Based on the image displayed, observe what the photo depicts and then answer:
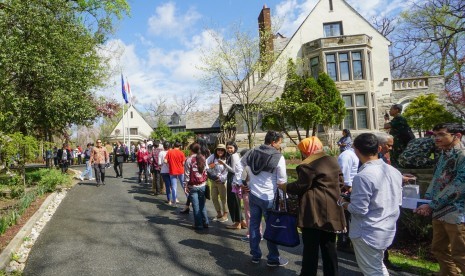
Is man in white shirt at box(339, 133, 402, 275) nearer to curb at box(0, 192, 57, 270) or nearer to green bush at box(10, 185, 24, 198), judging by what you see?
curb at box(0, 192, 57, 270)

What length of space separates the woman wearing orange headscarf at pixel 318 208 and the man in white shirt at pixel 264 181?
2.99 ft

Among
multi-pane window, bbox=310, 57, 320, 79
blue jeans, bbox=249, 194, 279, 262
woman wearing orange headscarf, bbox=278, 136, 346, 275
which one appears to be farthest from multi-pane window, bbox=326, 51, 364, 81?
woman wearing orange headscarf, bbox=278, 136, 346, 275

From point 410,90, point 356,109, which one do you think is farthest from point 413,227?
point 410,90

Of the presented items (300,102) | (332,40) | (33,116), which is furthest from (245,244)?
(332,40)

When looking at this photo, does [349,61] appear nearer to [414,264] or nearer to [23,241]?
[414,264]

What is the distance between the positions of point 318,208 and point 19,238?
620 centimetres

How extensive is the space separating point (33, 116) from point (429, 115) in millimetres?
21115

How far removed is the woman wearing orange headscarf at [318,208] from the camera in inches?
158

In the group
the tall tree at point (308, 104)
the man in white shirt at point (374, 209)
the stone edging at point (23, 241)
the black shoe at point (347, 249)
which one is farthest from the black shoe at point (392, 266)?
the tall tree at point (308, 104)

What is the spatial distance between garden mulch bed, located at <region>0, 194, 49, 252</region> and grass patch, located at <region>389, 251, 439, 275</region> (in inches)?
273

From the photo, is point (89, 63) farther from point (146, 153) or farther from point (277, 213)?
point (277, 213)

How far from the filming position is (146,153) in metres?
14.8

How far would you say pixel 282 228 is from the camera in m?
4.63

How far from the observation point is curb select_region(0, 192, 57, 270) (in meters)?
5.74
